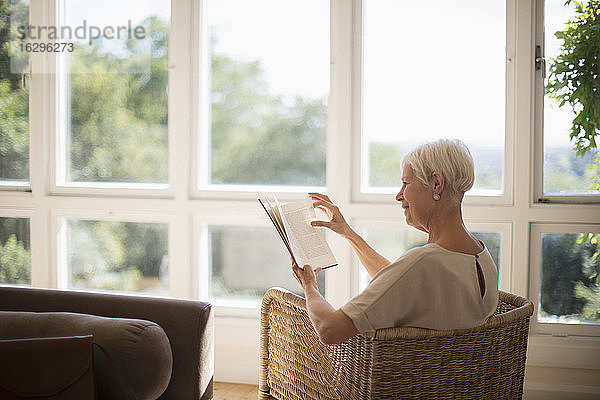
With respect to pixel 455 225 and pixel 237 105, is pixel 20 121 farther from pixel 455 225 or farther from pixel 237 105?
pixel 455 225

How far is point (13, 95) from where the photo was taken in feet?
12.9

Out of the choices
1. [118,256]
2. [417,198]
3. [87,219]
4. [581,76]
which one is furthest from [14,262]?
[581,76]

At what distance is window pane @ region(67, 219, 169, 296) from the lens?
377 centimetres

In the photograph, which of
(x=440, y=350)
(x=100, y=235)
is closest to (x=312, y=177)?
(x=100, y=235)

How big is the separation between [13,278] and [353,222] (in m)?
2.15

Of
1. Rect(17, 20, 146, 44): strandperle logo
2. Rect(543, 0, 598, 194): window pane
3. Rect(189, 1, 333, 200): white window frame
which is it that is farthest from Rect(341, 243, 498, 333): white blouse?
Rect(17, 20, 146, 44): strandperle logo

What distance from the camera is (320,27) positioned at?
138 inches

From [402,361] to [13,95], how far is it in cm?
315

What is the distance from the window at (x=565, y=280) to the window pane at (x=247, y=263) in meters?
1.26

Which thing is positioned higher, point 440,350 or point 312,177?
point 312,177

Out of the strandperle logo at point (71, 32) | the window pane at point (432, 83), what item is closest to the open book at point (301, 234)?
the window pane at point (432, 83)

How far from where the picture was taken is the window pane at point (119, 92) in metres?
3.72

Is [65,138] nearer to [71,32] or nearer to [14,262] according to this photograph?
[71,32]

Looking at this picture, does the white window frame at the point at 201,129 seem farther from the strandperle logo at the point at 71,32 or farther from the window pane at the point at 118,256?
the strandperle logo at the point at 71,32
